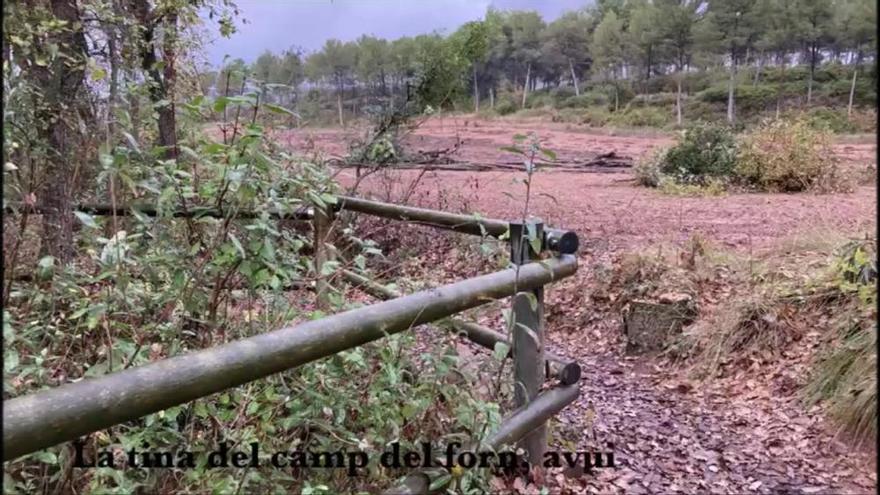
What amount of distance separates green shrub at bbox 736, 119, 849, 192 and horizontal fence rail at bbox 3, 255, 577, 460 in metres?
10.3

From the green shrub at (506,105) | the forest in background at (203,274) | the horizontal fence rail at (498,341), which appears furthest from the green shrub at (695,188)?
the green shrub at (506,105)

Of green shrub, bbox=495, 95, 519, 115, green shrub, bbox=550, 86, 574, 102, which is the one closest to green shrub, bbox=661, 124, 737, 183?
green shrub, bbox=495, 95, 519, 115

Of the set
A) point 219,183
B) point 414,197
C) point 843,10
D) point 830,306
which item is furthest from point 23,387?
point 843,10

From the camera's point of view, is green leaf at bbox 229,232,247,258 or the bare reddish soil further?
the bare reddish soil

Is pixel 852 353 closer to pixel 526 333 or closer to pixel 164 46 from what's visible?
pixel 526 333

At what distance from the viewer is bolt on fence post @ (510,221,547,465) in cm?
226

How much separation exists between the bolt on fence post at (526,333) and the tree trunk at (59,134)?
2171mm

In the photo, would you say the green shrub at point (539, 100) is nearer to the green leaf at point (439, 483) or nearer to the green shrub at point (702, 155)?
the green shrub at point (702, 155)

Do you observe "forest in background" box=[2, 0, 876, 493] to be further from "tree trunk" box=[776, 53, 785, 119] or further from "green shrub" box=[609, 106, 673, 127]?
"tree trunk" box=[776, 53, 785, 119]

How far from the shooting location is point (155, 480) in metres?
1.69

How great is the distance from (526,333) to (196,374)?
1.35 metres

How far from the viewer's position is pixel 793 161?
10242 millimetres

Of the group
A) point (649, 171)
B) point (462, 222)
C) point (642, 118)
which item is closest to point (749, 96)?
point (642, 118)

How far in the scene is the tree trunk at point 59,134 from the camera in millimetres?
2898
